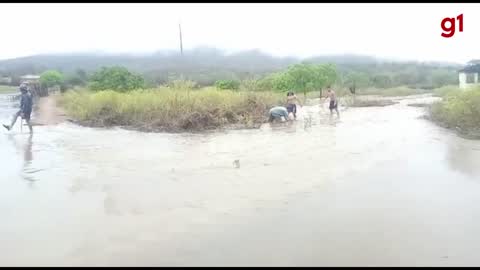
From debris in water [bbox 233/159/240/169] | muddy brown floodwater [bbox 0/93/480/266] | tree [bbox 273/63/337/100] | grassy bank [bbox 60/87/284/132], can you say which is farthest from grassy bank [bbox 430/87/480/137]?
tree [bbox 273/63/337/100]

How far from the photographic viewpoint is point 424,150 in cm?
1157

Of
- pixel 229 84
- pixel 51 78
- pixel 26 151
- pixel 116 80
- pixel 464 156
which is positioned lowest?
pixel 464 156

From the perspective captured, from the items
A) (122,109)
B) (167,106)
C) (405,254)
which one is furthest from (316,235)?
(122,109)

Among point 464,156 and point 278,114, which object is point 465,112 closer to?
point 464,156

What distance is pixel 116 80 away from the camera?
82.9 ft

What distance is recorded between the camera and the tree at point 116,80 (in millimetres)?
24859

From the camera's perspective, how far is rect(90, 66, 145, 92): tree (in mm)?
24859

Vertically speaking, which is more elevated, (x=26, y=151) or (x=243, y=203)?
(x=26, y=151)

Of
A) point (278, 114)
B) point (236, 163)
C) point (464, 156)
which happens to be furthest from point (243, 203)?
point (278, 114)

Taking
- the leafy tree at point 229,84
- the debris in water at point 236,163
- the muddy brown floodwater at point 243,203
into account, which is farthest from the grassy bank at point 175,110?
the debris in water at point 236,163

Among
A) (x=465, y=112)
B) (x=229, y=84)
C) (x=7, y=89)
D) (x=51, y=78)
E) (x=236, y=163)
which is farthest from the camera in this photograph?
(x=7, y=89)

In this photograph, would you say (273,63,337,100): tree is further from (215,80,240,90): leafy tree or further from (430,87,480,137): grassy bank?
(430,87,480,137): grassy bank

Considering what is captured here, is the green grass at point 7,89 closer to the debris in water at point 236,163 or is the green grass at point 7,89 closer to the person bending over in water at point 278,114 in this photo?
the person bending over in water at point 278,114

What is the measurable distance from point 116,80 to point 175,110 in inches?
401
